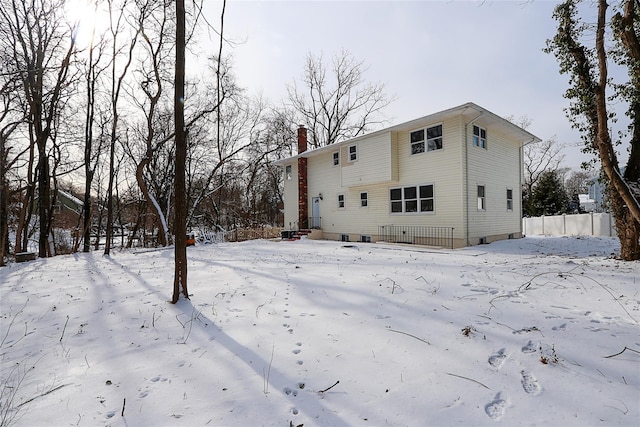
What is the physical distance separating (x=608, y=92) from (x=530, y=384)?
10.6 m

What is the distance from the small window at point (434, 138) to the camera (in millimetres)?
12250

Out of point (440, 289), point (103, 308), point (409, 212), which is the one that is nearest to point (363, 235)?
point (409, 212)

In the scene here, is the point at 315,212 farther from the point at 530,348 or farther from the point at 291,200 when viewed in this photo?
the point at 530,348

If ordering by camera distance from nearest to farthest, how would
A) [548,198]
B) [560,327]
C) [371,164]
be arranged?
[560,327] → [371,164] → [548,198]

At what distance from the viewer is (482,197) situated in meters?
12.7

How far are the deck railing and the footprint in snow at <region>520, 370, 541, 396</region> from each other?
9.69 m

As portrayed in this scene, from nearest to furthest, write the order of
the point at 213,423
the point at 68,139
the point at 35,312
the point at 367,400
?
1. the point at 213,423
2. the point at 367,400
3. the point at 35,312
4. the point at 68,139

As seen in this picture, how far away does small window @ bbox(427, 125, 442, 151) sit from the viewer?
12250 mm

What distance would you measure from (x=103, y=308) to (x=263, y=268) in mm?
3286

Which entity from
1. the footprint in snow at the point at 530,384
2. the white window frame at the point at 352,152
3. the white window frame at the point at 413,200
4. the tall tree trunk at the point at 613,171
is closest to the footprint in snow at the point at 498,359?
the footprint in snow at the point at 530,384

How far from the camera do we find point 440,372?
266cm

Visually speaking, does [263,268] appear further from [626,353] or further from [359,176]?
[359,176]

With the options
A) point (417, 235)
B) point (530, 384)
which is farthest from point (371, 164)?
point (530, 384)

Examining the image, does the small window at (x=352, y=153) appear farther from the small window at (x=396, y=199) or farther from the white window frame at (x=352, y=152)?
the small window at (x=396, y=199)
